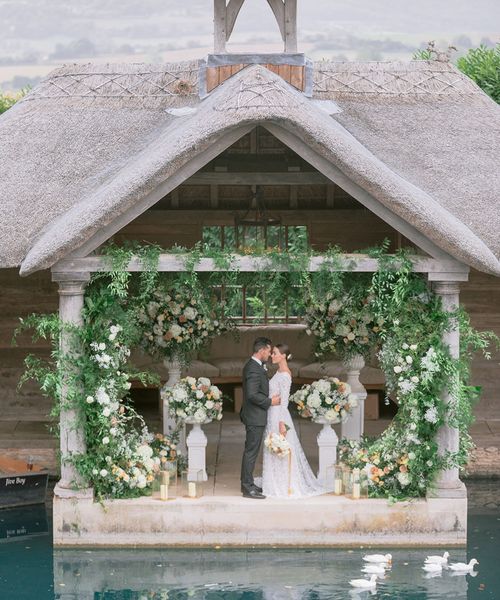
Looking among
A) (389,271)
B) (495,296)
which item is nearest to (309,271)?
(389,271)

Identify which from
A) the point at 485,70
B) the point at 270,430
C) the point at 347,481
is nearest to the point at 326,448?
the point at 347,481

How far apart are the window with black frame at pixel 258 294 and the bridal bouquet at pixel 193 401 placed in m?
0.95

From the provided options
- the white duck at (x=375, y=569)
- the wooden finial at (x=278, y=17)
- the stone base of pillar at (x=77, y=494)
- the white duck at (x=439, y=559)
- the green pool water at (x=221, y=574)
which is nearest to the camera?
the green pool water at (x=221, y=574)

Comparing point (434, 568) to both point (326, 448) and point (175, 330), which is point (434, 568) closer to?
point (326, 448)

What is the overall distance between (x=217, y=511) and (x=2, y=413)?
5529 millimetres

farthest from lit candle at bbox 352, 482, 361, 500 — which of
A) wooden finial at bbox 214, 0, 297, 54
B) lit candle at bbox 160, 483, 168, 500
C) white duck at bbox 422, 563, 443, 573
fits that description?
wooden finial at bbox 214, 0, 297, 54

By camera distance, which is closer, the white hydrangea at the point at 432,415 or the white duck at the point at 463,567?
the white duck at the point at 463,567

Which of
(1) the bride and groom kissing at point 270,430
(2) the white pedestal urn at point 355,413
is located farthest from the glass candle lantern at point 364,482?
(2) the white pedestal urn at point 355,413

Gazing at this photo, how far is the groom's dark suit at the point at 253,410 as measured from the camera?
1468 cm

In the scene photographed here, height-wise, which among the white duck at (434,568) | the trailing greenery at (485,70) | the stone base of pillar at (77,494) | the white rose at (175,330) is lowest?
the white duck at (434,568)

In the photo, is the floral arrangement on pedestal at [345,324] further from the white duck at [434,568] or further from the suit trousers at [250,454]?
the white duck at [434,568]

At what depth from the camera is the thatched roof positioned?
13641 millimetres

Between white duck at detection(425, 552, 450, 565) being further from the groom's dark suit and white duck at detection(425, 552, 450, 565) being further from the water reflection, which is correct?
the groom's dark suit

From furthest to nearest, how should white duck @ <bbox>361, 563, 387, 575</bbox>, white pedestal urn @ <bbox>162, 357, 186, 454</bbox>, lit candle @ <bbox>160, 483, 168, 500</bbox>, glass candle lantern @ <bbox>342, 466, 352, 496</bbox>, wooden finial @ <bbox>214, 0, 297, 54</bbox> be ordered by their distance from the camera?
1. wooden finial @ <bbox>214, 0, 297, 54</bbox>
2. white pedestal urn @ <bbox>162, 357, 186, 454</bbox>
3. glass candle lantern @ <bbox>342, 466, 352, 496</bbox>
4. lit candle @ <bbox>160, 483, 168, 500</bbox>
5. white duck @ <bbox>361, 563, 387, 575</bbox>
